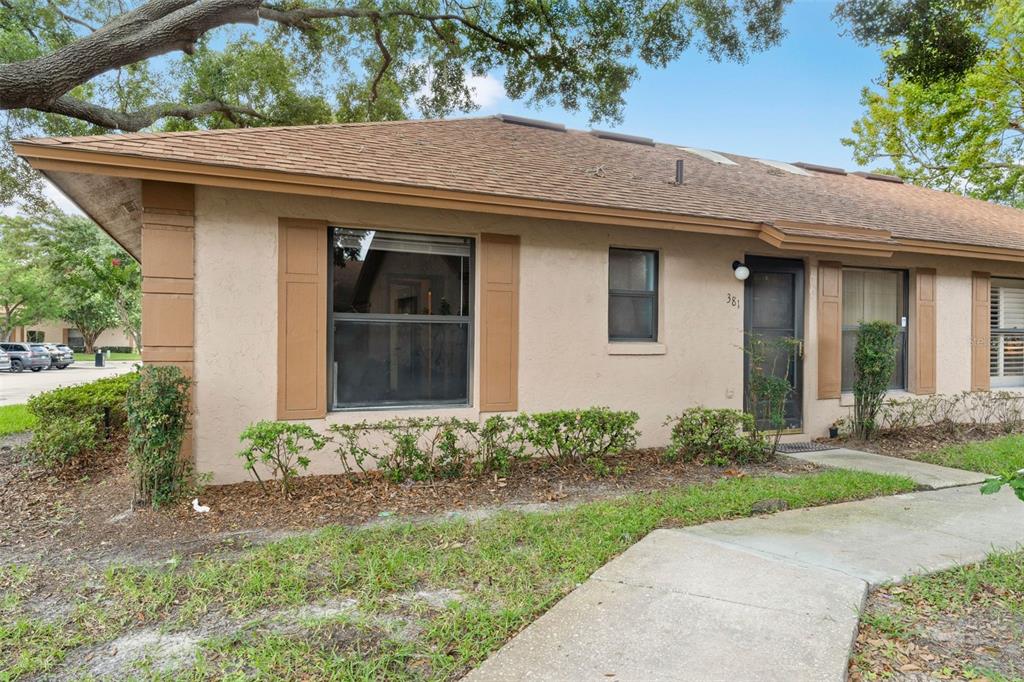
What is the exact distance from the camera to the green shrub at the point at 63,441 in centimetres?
610

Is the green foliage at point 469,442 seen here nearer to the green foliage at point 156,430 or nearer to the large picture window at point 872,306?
the green foliage at point 156,430

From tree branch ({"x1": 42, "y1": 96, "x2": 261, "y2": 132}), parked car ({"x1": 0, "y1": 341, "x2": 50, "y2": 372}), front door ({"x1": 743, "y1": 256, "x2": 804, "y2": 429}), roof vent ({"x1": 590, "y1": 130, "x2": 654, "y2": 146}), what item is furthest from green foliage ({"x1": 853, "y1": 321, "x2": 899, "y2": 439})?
parked car ({"x1": 0, "y1": 341, "x2": 50, "y2": 372})

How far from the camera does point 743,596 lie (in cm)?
312

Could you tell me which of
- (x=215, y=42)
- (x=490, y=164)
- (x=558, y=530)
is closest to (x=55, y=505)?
(x=558, y=530)

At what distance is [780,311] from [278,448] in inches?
251

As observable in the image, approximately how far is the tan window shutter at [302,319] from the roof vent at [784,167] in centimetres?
912

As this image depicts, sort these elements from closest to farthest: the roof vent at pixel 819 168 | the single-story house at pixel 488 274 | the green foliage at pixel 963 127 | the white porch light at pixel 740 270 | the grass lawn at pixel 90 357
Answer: the single-story house at pixel 488 274 < the white porch light at pixel 740 270 < the roof vent at pixel 819 168 < the green foliage at pixel 963 127 < the grass lawn at pixel 90 357

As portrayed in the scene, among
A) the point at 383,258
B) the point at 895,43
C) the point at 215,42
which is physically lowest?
the point at 383,258

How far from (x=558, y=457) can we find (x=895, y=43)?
30.1ft

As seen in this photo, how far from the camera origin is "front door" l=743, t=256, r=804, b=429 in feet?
25.6

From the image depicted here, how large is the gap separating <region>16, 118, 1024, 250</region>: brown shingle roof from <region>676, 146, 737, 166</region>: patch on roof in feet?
0.75

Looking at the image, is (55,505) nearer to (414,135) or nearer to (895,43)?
(414,135)

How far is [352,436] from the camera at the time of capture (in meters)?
5.34

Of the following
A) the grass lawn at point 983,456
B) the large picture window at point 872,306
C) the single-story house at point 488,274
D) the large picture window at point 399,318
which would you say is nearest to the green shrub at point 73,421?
the single-story house at point 488,274
